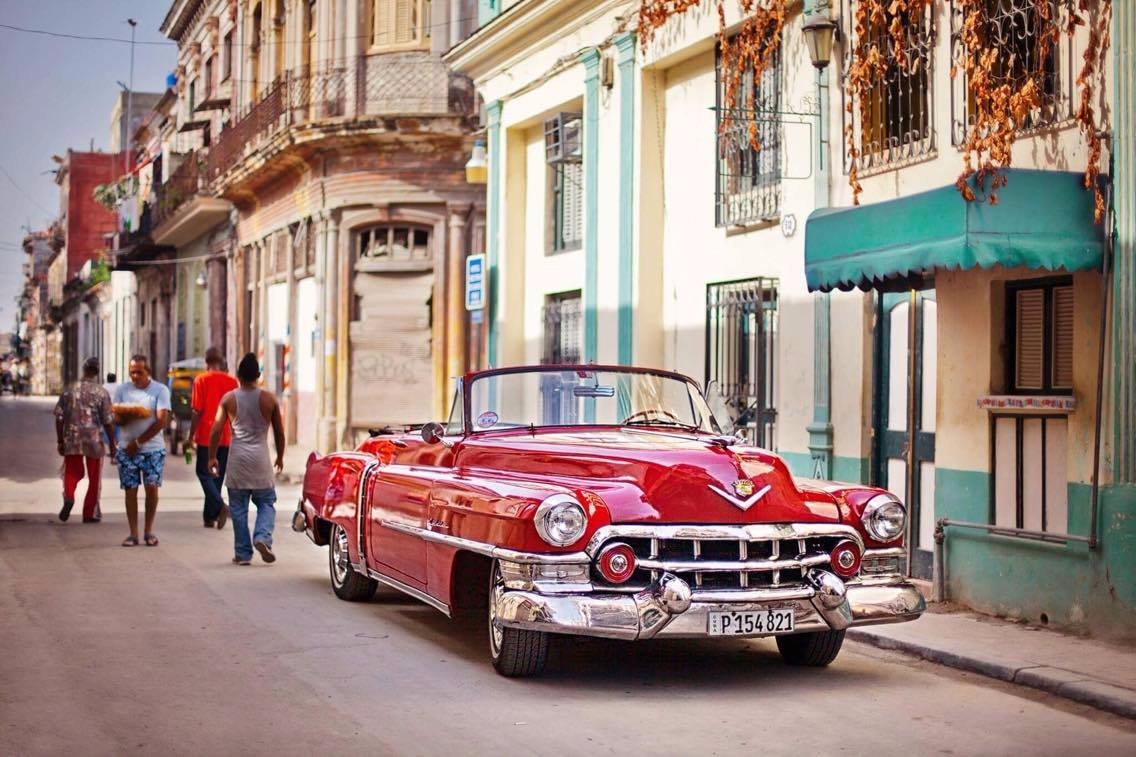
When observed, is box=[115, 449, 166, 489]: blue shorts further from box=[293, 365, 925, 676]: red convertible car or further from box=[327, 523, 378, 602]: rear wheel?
box=[293, 365, 925, 676]: red convertible car

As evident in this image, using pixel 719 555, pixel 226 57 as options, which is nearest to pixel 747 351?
pixel 719 555

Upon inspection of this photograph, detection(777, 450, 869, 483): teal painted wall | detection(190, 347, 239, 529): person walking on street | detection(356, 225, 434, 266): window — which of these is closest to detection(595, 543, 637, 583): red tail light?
detection(777, 450, 869, 483): teal painted wall

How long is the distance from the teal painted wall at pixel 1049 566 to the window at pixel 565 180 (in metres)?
8.09

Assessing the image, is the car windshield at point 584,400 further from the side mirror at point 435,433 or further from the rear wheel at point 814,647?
the rear wheel at point 814,647

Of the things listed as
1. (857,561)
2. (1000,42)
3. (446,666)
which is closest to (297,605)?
(446,666)

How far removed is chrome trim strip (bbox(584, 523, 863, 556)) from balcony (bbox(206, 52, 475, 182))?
17676 mm

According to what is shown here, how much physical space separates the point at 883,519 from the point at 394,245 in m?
18.4

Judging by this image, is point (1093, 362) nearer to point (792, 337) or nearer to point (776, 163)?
point (792, 337)

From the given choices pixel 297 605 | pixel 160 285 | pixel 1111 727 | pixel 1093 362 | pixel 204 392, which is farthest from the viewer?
pixel 160 285

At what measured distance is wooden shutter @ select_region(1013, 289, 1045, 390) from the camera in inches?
380

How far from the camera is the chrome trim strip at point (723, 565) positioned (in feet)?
22.5

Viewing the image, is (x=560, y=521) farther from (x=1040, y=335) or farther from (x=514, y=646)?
(x=1040, y=335)

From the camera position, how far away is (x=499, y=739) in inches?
235

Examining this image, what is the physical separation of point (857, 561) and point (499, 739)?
220 centimetres
